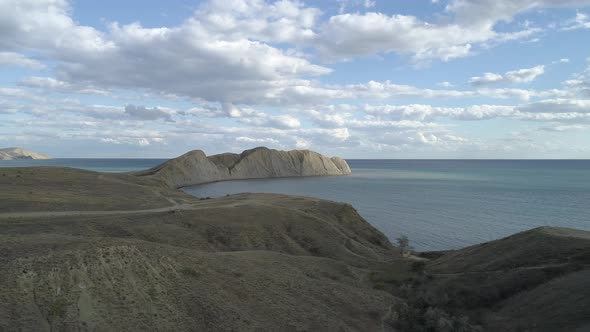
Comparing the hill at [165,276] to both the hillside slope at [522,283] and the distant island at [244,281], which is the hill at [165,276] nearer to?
the distant island at [244,281]

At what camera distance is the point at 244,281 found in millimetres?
27828

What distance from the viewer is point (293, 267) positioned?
114 ft

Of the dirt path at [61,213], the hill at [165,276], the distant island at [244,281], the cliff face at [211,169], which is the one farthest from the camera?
the cliff face at [211,169]

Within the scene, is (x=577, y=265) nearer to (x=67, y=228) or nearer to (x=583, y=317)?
(x=583, y=317)

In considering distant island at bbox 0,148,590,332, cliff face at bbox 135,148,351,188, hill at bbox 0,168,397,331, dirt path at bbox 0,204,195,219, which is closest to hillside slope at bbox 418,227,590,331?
distant island at bbox 0,148,590,332

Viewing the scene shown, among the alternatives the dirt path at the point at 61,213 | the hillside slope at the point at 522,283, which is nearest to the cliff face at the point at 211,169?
the dirt path at the point at 61,213

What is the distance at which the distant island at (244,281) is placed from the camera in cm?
2078

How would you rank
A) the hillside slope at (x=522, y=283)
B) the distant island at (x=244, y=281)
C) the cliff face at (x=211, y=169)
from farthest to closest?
1. the cliff face at (x=211, y=169)
2. the hillside slope at (x=522, y=283)
3. the distant island at (x=244, y=281)

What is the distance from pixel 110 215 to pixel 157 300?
28956 millimetres

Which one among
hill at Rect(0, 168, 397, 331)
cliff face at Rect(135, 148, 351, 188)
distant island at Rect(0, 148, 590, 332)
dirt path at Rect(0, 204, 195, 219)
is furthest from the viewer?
cliff face at Rect(135, 148, 351, 188)

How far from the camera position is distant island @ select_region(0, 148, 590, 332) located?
2078cm

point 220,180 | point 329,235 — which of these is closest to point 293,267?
point 329,235

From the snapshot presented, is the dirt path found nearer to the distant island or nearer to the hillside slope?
the distant island

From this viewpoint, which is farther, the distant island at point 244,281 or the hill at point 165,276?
the distant island at point 244,281
